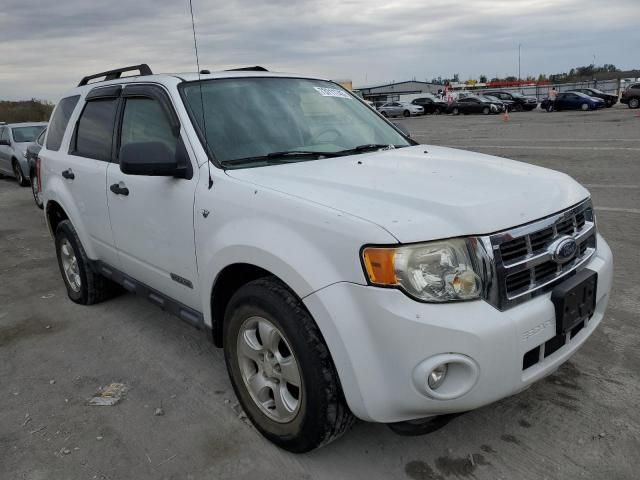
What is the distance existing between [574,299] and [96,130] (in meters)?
3.57

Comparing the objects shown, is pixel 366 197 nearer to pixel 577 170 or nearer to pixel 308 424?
pixel 308 424

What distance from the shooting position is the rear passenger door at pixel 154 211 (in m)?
3.15

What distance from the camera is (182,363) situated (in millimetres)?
3824

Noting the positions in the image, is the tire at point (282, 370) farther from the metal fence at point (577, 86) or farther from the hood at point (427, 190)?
the metal fence at point (577, 86)

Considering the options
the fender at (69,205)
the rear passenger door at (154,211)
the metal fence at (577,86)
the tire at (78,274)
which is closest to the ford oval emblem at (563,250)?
the rear passenger door at (154,211)

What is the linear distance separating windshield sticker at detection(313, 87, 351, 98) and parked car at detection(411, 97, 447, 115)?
40.9 meters

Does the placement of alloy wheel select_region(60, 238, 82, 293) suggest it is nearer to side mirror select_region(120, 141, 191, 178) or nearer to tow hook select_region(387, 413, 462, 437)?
side mirror select_region(120, 141, 191, 178)

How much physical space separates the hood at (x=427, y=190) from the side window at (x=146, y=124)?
74cm

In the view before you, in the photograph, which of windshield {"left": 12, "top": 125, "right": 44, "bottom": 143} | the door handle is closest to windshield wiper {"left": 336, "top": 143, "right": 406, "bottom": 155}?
the door handle

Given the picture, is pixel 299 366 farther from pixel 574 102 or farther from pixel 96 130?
pixel 574 102

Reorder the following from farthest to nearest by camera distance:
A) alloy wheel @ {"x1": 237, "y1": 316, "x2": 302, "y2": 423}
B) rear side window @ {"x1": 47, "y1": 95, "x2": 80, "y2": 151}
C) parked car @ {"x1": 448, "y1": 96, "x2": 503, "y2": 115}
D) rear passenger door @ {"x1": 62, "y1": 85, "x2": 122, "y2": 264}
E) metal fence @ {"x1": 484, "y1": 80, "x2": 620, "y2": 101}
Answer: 1. metal fence @ {"x1": 484, "y1": 80, "x2": 620, "y2": 101}
2. parked car @ {"x1": 448, "y1": 96, "x2": 503, "y2": 115}
3. rear side window @ {"x1": 47, "y1": 95, "x2": 80, "y2": 151}
4. rear passenger door @ {"x1": 62, "y1": 85, "x2": 122, "y2": 264}
5. alloy wheel @ {"x1": 237, "y1": 316, "x2": 302, "y2": 423}

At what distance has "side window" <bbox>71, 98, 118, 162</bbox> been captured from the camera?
4093 mm

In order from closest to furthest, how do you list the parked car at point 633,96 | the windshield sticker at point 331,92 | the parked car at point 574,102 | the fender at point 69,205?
1. the windshield sticker at point 331,92
2. the fender at point 69,205
3. the parked car at point 633,96
4. the parked car at point 574,102

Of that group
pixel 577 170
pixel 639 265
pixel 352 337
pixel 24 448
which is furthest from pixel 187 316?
pixel 577 170
